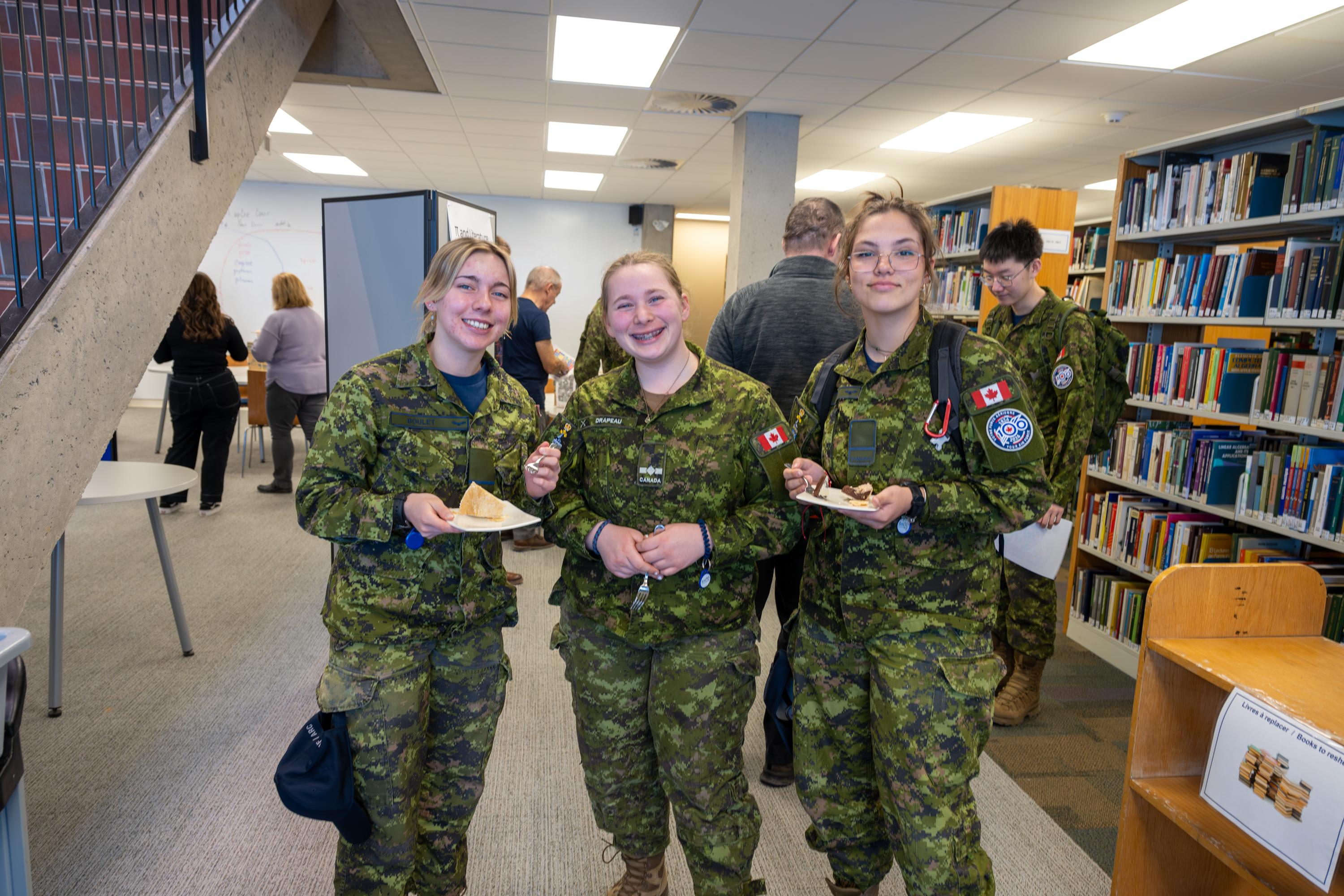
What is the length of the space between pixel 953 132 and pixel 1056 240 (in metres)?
2.16

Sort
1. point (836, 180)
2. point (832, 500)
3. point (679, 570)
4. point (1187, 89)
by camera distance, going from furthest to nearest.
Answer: point (836, 180)
point (1187, 89)
point (679, 570)
point (832, 500)

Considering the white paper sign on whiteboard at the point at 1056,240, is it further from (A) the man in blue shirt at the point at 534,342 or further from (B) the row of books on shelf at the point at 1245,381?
(A) the man in blue shirt at the point at 534,342

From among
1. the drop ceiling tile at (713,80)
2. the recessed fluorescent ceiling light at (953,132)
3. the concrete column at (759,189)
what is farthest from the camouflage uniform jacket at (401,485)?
the recessed fluorescent ceiling light at (953,132)

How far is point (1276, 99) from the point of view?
5312 millimetres

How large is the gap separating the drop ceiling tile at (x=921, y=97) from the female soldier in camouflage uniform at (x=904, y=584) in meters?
4.28

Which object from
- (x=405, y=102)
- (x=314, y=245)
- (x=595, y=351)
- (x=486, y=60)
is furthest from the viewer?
(x=314, y=245)

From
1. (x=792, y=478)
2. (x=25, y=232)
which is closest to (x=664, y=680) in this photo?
(x=792, y=478)

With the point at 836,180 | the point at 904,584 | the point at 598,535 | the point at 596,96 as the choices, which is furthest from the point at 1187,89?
the point at 598,535

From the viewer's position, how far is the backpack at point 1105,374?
9.34 feet

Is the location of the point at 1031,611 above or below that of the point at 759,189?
below

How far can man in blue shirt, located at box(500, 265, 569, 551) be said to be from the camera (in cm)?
432

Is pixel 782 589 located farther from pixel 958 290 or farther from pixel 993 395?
pixel 958 290

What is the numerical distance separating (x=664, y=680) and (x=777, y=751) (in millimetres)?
1100

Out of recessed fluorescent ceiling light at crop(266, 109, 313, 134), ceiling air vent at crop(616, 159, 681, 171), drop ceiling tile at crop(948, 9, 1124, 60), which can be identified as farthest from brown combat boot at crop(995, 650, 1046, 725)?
recessed fluorescent ceiling light at crop(266, 109, 313, 134)
